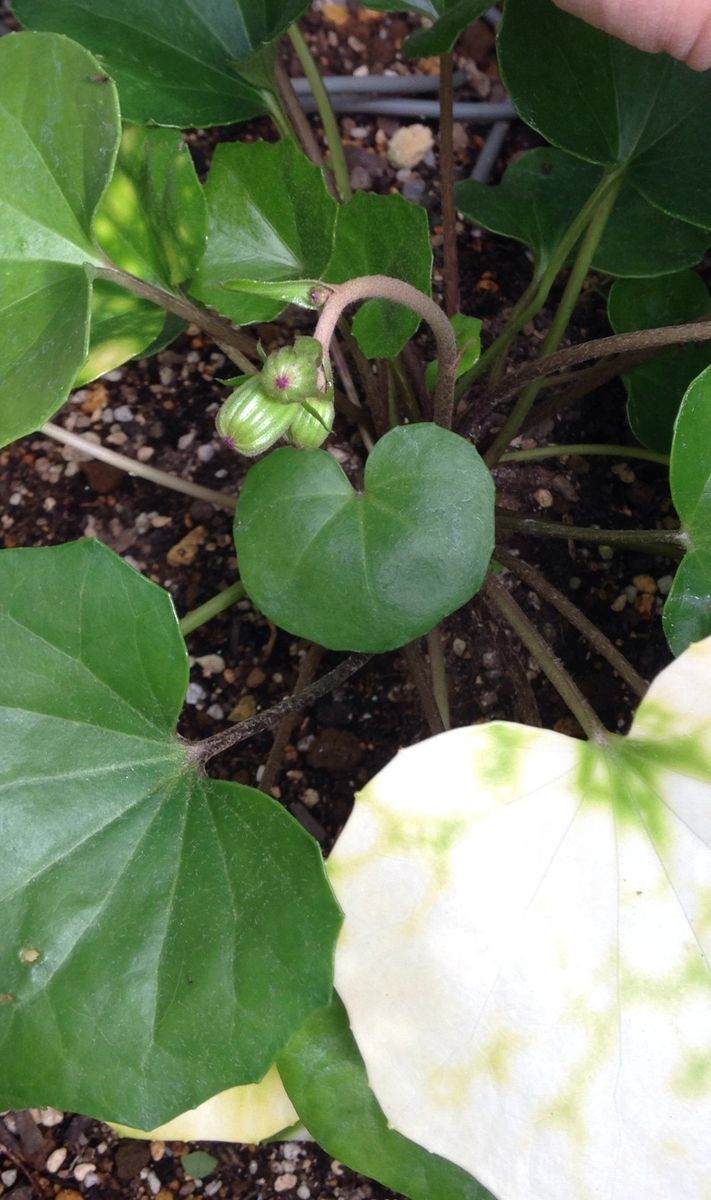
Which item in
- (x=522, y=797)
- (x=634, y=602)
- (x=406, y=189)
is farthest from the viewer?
(x=406, y=189)

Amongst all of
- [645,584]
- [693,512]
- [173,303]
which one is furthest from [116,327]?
[645,584]

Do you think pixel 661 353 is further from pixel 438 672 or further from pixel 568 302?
pixel 438 672

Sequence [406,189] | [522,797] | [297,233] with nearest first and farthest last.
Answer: [522,797] < [297,233] < [406,189]

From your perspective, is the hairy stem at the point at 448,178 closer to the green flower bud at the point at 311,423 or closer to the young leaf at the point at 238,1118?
the green flower bud at the point at 311,423

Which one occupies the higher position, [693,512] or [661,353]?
[661,353]

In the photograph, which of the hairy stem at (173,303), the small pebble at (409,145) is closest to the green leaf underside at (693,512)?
the hairy stem at (173,303)

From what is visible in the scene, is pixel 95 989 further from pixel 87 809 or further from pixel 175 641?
pixel 175 641

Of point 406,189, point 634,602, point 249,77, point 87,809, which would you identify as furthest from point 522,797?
point 406,189
